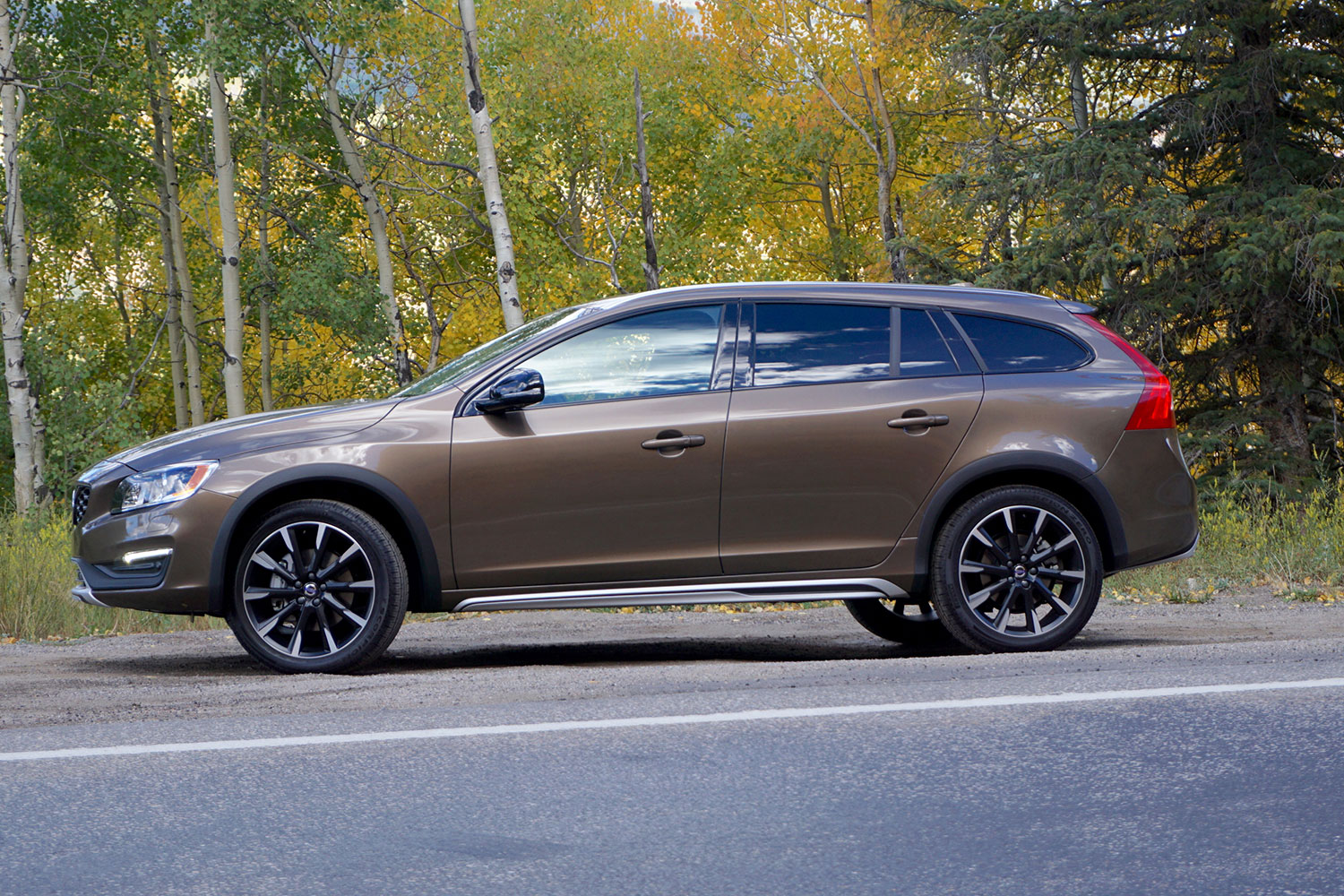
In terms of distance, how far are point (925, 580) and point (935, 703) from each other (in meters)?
1.45

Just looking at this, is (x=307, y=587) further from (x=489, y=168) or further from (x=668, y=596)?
(x=489, y=168)

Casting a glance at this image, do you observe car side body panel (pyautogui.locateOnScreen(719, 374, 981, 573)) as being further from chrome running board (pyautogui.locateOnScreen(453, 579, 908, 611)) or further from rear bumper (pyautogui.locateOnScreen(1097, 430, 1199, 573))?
rear bumper (pyautogui.locateOnScreen(1097, 430, 1199, 573))

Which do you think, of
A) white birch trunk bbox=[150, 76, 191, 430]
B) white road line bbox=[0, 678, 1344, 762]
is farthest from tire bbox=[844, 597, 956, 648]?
white birch trunk bbox=[150, 76, 191, 430]

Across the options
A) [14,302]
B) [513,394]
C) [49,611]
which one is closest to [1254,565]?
[513,394]

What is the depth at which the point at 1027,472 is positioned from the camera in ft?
22.9

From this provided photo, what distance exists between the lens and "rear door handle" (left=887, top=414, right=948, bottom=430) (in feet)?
22.4

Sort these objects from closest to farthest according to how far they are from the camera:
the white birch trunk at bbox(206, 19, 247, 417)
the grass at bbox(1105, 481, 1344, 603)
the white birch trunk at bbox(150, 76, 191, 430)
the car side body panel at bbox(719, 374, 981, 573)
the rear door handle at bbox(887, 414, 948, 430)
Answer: the car side body panel at bbox(719, 374, 981, 573) < the rear door handle at bbox(887, 414, 948, 430) < the grass at bbox(1105, 481, 1344, 603) < the white birch trunk at bbox(206, 19, 247, 417) < the white birch trunk at bbox(150, 76, 191, 430)

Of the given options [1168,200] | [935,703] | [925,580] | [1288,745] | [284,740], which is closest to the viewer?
[1288,745]

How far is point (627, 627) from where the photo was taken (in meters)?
8.95

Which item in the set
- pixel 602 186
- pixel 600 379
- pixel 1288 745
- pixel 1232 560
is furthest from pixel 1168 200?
pixel 602 186

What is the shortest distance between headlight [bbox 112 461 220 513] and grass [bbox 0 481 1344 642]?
319 centimetres

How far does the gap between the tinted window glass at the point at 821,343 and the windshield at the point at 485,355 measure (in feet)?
2.92

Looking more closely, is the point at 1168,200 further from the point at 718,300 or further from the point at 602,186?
the point at 602,186

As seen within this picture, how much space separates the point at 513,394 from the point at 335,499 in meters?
1.00
